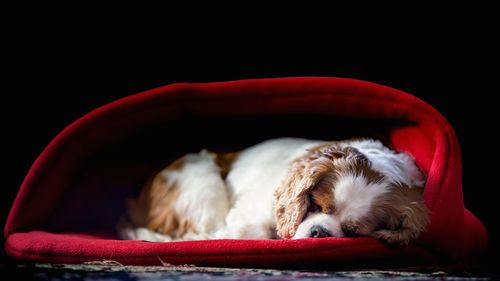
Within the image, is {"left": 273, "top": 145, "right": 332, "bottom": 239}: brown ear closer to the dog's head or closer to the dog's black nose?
the dog's head

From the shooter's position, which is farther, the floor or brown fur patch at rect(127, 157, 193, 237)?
brown fur patch at rect(127, 157, 193, 237)

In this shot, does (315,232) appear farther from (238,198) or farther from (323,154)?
(238,198)

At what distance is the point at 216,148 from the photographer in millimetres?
2945

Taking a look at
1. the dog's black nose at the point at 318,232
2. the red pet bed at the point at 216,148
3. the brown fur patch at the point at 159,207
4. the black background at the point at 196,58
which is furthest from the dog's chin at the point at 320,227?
the black background at the point at 196,58

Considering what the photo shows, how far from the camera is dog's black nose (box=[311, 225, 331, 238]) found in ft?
6.23

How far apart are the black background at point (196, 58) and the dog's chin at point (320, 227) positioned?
44.1 inches

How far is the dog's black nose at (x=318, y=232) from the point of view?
1.90 metres

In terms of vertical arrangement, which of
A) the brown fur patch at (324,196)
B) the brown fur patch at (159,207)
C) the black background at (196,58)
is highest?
the black background at (196,58)

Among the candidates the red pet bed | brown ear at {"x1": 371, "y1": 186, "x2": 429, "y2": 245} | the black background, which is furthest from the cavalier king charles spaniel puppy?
the black background

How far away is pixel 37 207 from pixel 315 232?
142 centimetres

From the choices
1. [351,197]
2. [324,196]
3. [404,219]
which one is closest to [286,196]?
[324,196]

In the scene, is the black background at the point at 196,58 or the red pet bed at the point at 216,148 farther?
the black background at the point at 196,58

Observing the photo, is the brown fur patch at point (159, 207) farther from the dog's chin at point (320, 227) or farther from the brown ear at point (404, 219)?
the brown ear at point (404, 219)

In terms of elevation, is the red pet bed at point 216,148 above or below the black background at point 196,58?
below
